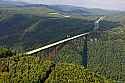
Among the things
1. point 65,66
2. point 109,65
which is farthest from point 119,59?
point 65,66

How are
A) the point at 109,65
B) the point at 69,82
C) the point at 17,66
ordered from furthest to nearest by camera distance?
the point at 109,65 < the point at 17,66 < the point at 69,82

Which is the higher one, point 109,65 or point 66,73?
point 66,73

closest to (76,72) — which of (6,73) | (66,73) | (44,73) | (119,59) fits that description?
(66,73)

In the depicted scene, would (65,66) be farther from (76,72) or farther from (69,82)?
(69,82)

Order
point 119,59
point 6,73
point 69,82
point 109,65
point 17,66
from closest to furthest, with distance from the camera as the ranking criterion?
1. point 69,82
2. point 6,73
3. point 17,66
4. point 109,65
5. point 119,59

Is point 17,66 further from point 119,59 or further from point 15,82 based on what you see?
point 119,59

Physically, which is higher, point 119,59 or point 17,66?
point 17,66

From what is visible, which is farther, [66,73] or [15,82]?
[66,73]

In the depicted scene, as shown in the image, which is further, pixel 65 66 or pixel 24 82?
pixel 65 66

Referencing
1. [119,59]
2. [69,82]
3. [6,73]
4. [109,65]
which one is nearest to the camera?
[69,82]
